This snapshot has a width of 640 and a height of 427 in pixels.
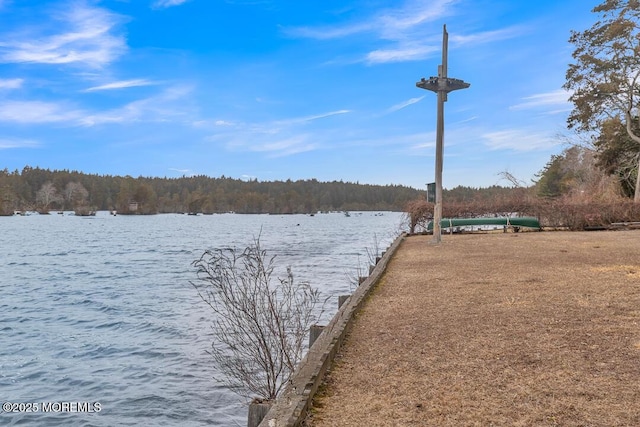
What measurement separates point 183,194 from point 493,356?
170 m

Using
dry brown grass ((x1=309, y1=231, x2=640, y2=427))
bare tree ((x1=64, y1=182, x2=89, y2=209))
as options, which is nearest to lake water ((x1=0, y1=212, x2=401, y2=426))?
dry brown grass ((x1=309, y1=231, x2=640, y2=427))

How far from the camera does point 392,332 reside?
17.5 feet

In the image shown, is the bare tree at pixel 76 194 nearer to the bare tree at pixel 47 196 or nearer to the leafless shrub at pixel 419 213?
the bare tree at pixel 47 196

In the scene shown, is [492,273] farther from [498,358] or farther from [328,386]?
[328,386]

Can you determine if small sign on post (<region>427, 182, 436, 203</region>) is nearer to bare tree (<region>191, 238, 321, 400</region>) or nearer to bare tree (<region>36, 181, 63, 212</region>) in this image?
bare tree (<region>191, 238, 321, 400</region>)

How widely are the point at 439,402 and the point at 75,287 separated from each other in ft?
56.7

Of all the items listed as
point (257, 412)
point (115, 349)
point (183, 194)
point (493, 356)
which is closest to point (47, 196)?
point (183, 194)

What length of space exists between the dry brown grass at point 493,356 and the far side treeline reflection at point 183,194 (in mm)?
124480

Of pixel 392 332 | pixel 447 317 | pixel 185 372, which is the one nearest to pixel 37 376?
pixel 185 372

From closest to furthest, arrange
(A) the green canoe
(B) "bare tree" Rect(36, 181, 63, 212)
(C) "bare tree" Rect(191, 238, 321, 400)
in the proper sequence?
(C) "bare tree" Rect(191, 238, 321, 400) < (A) the green canoe < (B) "bare tree" Rect(36, 181, 63, 212)

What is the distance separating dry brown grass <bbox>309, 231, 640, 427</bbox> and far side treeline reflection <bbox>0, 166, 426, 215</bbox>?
124480 mm

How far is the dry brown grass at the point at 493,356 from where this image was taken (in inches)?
128

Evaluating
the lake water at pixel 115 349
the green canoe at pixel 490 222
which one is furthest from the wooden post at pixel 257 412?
the green canoe at pixel 490 222

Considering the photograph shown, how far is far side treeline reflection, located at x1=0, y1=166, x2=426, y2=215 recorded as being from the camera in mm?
133375
